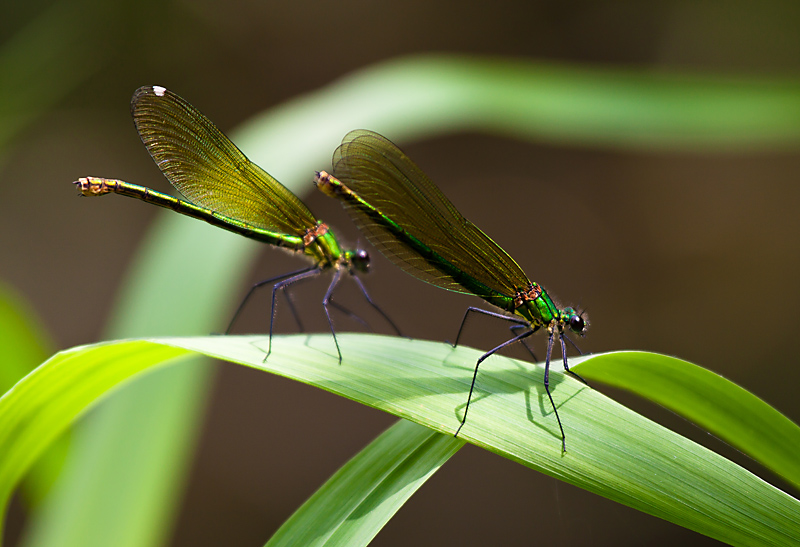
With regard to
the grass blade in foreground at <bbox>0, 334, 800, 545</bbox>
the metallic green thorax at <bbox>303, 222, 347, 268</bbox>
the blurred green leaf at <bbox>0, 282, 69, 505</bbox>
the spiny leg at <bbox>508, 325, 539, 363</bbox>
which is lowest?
the blurred green leaf at <bbox>0, 282, 69, 505</bbox>

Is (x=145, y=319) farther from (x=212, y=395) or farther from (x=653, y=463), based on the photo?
(x=212, y=395)

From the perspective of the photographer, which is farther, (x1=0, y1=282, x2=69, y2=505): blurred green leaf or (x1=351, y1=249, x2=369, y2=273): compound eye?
(x1=351, y1=249, x2=369, y2=273): compound eye

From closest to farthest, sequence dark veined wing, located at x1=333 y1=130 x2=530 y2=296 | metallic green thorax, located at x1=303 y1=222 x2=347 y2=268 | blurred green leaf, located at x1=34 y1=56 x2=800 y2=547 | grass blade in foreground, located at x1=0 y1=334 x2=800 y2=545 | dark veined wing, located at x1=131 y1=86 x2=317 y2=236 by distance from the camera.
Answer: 1. grass blade in foreground, located at x1=0 y1=334 x2=800 y2=545
2. blurred green leaf, located at x1=34 y1=56 x2=800 y2=547
3. dark veined wing, located at x1=333 y1=130 x2=530 y2=296
4. dark veined wing, located at x1=131 y1=86 x2=317 y2=236
5. metallic green thorax, located at x1=303 y1=222 x2=347 y2=268

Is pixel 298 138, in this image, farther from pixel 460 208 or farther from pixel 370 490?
pixel 460 208

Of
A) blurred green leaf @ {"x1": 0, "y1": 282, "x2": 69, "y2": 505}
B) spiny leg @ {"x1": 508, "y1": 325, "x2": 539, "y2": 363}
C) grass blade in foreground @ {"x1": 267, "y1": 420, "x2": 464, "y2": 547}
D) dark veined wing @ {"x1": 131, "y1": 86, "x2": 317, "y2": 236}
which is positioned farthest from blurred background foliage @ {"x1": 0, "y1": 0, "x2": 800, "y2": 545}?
grass blade in foreground @ {"x1": 267, "y1": 420, "x2": 464, "y2": 547}

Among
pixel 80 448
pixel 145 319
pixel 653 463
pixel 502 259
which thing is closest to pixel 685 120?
pixel 502 259

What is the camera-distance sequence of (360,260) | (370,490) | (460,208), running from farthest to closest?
(460,208)
(360,260)
(370,490)

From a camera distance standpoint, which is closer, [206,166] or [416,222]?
[416,222]

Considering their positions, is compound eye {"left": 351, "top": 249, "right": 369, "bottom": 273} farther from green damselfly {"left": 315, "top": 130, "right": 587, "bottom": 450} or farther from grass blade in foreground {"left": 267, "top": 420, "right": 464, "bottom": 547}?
grass blade in foreground {"left": 267, "top": 420, "right": 464, "bottom": 547}

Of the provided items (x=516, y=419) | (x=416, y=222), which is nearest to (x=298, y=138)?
(x=416, y=222)
